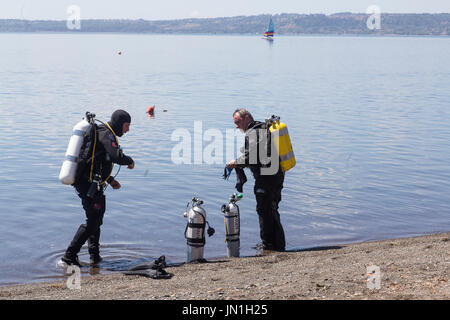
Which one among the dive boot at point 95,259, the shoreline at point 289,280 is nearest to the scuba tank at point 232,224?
the shoreline at point 289,280

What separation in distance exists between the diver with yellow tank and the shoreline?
0.90 m

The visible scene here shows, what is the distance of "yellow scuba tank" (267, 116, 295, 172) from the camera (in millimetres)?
9570

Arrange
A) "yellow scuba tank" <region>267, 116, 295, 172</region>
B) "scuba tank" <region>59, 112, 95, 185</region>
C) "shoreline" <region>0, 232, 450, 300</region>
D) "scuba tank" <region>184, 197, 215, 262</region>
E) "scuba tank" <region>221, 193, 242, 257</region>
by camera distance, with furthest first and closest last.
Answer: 1. "scuba tank" <region>221, 193, 242, 257</region>
2. "yellow scuba tank" <region>267, 116, 295, 172</region>
3. "scuba tank" <region>184, 197, 215, 262</region>
4. "scuba tank" <region>59, 112, 95, 185</region>
5. "shoreline" <region>0, 232, 450, 300</region>

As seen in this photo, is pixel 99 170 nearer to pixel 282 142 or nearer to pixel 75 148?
pixel 75 148

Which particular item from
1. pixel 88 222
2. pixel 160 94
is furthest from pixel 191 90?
pixel 88 222

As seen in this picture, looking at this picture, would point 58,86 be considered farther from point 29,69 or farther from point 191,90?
point 29,69

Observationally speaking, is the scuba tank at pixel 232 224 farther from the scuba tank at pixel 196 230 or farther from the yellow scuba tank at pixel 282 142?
the yellow scuba tank at pixel 282 142

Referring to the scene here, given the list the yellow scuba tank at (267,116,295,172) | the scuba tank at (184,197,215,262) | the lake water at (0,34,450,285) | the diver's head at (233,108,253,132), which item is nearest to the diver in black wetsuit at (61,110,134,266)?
the lake water at (0,34,450,285)

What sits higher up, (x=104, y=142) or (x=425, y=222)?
(x=104, y=142)

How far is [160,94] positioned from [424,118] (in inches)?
641

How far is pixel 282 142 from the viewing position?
962cm

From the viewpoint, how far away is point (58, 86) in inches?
1663

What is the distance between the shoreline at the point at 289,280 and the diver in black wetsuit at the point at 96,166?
0.69m

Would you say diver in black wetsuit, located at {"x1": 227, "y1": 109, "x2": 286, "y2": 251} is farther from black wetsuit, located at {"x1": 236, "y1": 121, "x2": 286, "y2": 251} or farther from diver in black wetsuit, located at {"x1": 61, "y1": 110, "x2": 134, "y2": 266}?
diver in black wetsuit, located at {"x1": 61, "y1": 110, "x2": 134, "y2": 266}
